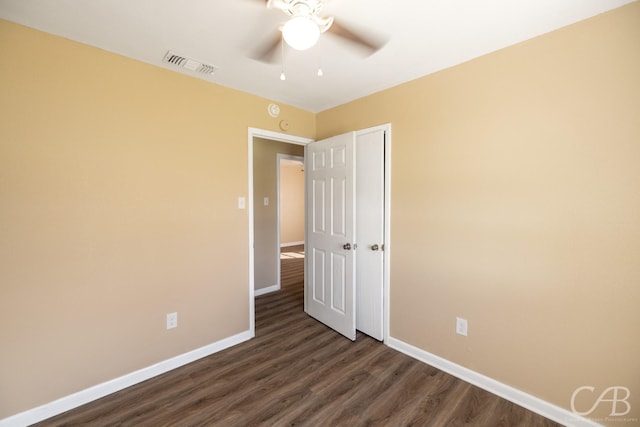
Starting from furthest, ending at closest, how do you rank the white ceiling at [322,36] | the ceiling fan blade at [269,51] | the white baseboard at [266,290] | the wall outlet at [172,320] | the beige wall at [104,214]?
the white baseboard at [266,290], the wall outlet at [172,320], the ceiling fan blade at [269,51], the beige wall at [104,214], the white ceiling at [322,36]

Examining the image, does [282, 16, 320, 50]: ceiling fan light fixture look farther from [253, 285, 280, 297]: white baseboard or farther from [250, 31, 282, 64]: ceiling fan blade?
[253, 285, 280, 297]: white baseboard

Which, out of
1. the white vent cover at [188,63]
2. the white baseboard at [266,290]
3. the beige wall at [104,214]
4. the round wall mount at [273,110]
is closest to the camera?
the beige wall at [104,214]

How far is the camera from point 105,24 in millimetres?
1647

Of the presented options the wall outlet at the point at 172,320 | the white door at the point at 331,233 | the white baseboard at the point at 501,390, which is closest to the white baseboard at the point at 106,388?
the wall outlet at the point at 172,320

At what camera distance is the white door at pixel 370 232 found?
2.61m

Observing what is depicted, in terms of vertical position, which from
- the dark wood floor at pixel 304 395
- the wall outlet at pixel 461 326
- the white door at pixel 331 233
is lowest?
the dark wood floor at pixel 304 395

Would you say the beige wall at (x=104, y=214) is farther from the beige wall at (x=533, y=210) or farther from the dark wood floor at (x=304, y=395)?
the beige wall at (x=533, y=210)

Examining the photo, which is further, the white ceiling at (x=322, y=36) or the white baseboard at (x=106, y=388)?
the white baseboard at (x=106, y=388)

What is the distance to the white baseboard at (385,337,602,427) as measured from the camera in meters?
1.65

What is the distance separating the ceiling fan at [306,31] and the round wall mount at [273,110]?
0.79 meters

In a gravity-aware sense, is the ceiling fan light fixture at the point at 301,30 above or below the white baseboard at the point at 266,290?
above
